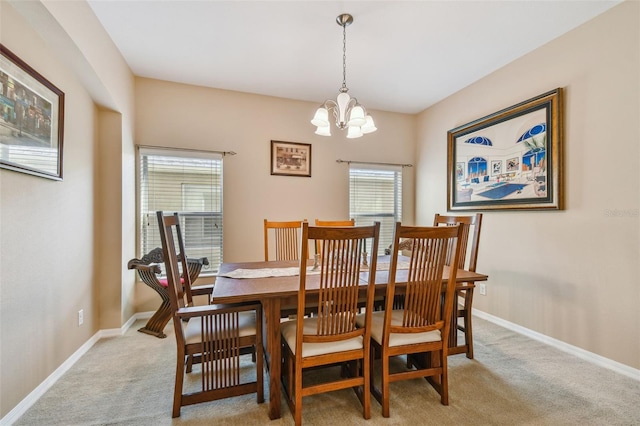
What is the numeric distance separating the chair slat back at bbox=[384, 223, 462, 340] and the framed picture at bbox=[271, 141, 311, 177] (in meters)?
2.46

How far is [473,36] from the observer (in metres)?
2.49

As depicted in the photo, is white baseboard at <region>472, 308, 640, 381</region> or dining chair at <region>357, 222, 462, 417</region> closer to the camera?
dining chair at <region>357, 222, 462, 417</region>

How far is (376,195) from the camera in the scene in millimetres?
4250

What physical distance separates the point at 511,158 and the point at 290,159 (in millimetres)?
2523

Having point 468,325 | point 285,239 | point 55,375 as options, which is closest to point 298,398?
point 468,325

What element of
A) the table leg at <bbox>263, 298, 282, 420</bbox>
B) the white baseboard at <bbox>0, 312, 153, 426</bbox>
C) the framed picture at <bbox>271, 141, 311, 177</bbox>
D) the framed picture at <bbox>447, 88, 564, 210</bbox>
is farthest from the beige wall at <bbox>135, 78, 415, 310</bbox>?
the table leg at <bbox>263, 298, 282, 420</bbox>

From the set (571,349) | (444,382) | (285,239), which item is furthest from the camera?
(285,239)

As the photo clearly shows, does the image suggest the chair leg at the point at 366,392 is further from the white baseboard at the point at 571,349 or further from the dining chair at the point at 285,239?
the white baseboard at the point at 571,349

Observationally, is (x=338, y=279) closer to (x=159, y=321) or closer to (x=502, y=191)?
(x=159, y=321)

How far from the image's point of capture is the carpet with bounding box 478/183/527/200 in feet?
9.43

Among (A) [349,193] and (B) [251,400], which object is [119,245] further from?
(A) [349,193]

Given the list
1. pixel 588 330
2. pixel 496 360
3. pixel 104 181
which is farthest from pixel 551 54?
pixel 104 181

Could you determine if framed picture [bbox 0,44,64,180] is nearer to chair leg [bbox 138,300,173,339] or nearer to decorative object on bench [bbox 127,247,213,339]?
decorative object on bench [bbox 127,247,213,339]

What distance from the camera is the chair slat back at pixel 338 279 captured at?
1422 millimetres
